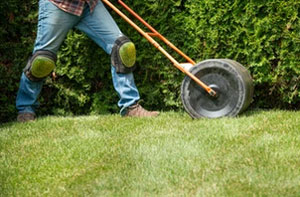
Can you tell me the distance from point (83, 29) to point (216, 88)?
4.58 ft

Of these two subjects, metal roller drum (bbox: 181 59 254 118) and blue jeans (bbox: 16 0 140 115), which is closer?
metal roller drum (bbox: 181 59 254 118)

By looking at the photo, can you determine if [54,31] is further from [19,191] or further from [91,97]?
[19,191]

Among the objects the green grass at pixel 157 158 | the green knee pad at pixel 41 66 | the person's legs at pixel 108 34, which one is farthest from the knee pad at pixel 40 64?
the green grass at pixel 157 158

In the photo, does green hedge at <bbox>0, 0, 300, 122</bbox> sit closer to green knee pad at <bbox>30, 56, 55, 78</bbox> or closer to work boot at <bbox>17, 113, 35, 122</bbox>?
A: work boot at <bbox>17, 113, 35, 122</bbox>

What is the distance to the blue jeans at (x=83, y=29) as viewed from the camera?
16.0 feet

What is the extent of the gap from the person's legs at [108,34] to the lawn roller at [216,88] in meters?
0.38

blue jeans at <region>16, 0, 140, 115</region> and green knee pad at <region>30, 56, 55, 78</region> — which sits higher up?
blue jeans at <region>16, 0, 140, 115</region>

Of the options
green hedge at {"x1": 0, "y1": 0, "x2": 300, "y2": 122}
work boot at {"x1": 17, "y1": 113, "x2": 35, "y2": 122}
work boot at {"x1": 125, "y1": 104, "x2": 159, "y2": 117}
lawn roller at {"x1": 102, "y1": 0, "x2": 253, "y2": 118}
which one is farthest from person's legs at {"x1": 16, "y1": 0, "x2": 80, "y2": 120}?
work boot at {"x1": 125, "y1": 104, "x2": 159, "y2": 117}

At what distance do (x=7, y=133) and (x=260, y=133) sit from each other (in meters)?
2.23

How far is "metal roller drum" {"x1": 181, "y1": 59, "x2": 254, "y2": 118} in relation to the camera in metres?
4.59

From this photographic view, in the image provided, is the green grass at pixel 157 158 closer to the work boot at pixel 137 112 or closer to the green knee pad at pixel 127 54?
the work boot at pixel 137 112

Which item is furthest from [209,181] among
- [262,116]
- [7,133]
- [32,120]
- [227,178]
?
[32,120]

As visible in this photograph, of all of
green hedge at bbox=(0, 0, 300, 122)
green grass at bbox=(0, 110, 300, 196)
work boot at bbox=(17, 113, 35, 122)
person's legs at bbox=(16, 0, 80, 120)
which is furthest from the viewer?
work boot at bbox=(17, 113, 35, 122)

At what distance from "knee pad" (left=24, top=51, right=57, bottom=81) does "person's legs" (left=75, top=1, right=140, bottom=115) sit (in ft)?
1.37
